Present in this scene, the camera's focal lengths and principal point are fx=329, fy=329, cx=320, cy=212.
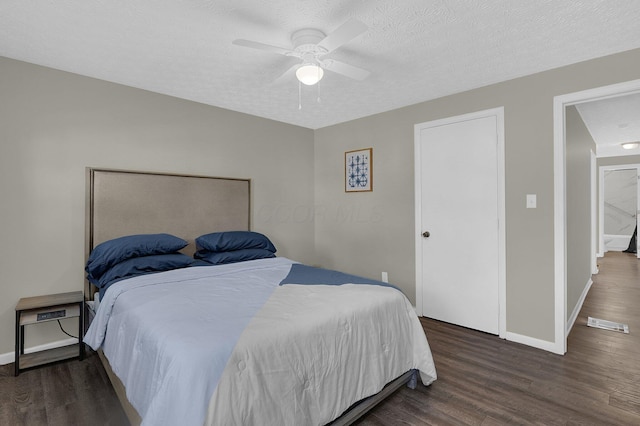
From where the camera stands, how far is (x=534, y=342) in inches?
110

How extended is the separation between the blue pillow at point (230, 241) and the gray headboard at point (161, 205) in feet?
0.84

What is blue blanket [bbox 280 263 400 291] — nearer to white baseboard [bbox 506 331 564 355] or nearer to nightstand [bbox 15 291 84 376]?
white baseboard [bbox 506 331 564 355]

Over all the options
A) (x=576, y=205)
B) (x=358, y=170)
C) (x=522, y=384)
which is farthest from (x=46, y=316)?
(x=576, y=205)

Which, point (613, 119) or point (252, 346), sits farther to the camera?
point (613, 119)

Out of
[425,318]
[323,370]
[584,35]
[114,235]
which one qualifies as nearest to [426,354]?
[323,370]

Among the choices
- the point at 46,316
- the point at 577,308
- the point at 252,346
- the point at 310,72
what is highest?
the point at 310,72

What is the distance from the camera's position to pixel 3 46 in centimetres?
234

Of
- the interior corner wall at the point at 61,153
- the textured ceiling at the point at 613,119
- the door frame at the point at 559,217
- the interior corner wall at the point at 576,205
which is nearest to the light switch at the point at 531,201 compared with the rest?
the door frame at the point at 559,217

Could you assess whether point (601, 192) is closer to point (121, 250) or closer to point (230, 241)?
point (230, 241)

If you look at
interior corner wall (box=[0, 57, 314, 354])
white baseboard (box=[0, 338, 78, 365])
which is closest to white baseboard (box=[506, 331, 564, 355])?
interior corner wall (box=[0, 57, 314, 354])

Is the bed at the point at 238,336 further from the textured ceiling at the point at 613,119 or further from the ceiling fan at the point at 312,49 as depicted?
the textured ceiling at the point at 613,119

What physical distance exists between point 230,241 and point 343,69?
190cm

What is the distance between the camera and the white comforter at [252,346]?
127cm

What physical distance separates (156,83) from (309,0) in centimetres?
186
